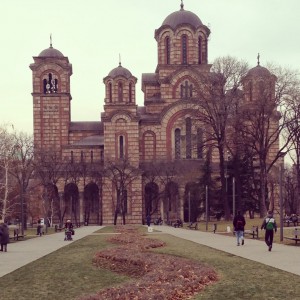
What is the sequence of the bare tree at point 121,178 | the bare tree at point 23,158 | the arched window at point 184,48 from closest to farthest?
the bare tree at point 23,158
the bare tree at point 121,178
the arched window at point 184,48

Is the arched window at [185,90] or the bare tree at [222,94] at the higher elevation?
the arched window at [185,90]

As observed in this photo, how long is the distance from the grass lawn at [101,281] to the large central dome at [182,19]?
62.3m

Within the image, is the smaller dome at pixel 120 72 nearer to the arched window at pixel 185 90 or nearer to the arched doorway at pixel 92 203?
the arched window at pixel 185 90

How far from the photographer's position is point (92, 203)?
7788cm

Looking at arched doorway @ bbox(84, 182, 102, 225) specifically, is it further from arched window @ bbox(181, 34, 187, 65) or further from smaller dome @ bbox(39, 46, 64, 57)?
arched window @ bbox(181, 34, 187, 65)

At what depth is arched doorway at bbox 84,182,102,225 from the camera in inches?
2990

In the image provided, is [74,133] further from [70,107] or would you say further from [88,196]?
[88,196]

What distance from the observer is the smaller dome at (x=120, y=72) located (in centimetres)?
7653

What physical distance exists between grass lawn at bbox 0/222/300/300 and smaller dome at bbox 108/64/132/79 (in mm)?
59348

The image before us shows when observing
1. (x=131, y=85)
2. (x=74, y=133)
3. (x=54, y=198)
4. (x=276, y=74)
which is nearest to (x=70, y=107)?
(x=74, y=133)

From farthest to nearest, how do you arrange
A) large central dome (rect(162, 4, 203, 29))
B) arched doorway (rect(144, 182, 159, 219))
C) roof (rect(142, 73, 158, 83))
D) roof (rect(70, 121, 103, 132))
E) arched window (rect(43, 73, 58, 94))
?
1. roof (rect(142, 73, 158, 83))
2. roof (rect(70, 121, 103, 132))
3. arched window (rect(43, 73, 58, 94))
4. large central dome (rect(162, 4, 203, 29))
5. arched doorway (rect(144, 182, 159, 219))

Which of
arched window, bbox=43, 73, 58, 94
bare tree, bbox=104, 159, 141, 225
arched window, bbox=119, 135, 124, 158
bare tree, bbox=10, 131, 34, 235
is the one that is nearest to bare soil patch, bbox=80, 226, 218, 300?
bare tree, bbox=10, 131, 34, 235

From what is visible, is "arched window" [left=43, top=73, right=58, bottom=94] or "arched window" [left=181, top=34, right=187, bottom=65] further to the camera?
"arched window" [left=43, top=73, right=58, bottom=94]

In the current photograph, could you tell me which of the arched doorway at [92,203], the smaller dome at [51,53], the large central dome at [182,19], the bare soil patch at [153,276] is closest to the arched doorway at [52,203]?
the arched doorway at [92,203]
